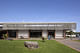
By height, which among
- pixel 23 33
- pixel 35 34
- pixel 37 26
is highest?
pixel 37 26

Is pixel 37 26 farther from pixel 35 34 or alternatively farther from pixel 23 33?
pixel 23 33

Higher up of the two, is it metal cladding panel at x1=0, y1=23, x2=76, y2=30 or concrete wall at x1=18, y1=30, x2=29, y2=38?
metal cladding panel at x1=0, y1=23, x2=76, y2=30

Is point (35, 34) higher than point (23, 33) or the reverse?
the reverse

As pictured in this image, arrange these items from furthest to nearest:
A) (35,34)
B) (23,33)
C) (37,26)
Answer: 1. (35,34)
2. (23,33)
3. (37,26)

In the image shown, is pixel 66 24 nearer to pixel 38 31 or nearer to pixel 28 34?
pixel 38 31

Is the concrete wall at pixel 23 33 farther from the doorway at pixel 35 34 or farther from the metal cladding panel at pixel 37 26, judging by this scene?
the doorway at pixel 35 34

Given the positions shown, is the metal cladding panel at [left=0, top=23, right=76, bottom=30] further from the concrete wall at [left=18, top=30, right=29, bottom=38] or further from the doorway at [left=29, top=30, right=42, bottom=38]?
the doorway at [left=29, top=30, right=42, bottom=38]

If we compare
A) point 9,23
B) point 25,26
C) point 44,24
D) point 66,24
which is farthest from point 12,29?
point 66,24

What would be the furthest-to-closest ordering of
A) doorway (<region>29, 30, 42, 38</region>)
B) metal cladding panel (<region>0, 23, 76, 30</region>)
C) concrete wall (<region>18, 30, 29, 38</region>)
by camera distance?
doorway (<region>29, 30, 42, 38</region>), concrete wall (<region>18, 30, 29, 38</region>), metal cladding panel (<region>0, 23, 76, 30</region>)

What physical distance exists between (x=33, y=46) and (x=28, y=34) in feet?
62.6

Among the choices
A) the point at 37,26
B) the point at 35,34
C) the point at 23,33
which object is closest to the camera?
the point at 37,26

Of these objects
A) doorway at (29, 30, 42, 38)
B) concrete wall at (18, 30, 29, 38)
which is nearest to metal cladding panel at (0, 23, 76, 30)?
concrete wall at (18, 30, 29, 38)

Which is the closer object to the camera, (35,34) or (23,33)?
(23,33)

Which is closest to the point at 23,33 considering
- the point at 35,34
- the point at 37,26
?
the point at 35,34
